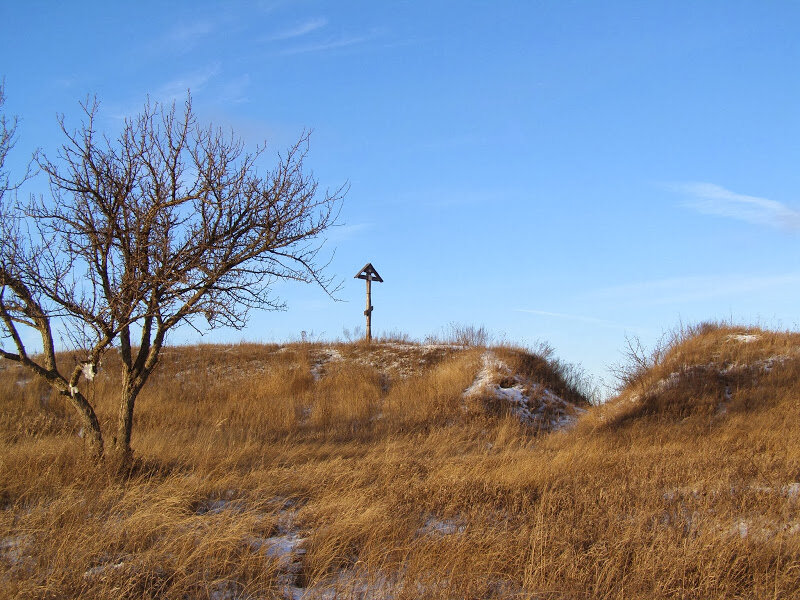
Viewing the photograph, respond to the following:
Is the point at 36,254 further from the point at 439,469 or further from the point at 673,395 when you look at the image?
the point at 673,395

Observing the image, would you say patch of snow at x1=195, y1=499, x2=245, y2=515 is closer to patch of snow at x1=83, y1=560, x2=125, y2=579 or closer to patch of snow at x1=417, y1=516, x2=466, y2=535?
patch of snow at x1=83, y1=560, x2=125, y2=579

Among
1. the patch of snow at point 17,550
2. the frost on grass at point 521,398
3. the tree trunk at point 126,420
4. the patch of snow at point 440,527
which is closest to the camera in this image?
the patch of snow at point 17,550

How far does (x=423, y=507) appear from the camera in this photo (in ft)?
22.3

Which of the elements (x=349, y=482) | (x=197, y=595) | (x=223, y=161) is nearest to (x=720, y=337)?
(x=349, y=482)

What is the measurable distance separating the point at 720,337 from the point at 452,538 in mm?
14945

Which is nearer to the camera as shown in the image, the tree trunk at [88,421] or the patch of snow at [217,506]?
the patch of snow at [217,506]

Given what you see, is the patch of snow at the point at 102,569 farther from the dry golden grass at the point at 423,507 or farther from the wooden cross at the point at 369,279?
the wooden cross at the point at 369,279

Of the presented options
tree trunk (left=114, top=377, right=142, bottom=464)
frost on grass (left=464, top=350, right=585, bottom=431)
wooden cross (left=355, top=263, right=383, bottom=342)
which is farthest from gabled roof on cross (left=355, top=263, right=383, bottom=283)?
tree trunk (left=114, top=377, right=142, bottom=464)

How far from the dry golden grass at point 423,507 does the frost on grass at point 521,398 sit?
0.94 m

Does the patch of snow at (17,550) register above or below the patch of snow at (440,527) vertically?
above

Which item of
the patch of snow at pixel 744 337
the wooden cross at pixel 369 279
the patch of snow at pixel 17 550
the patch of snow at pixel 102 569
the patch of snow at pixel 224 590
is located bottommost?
the patch of snow at pixel 224 590

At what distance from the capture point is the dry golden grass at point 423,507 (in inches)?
193

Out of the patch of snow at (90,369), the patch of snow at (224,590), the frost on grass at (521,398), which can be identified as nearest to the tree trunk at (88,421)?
the patch of snow at (90,369)

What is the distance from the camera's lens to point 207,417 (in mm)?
15164
